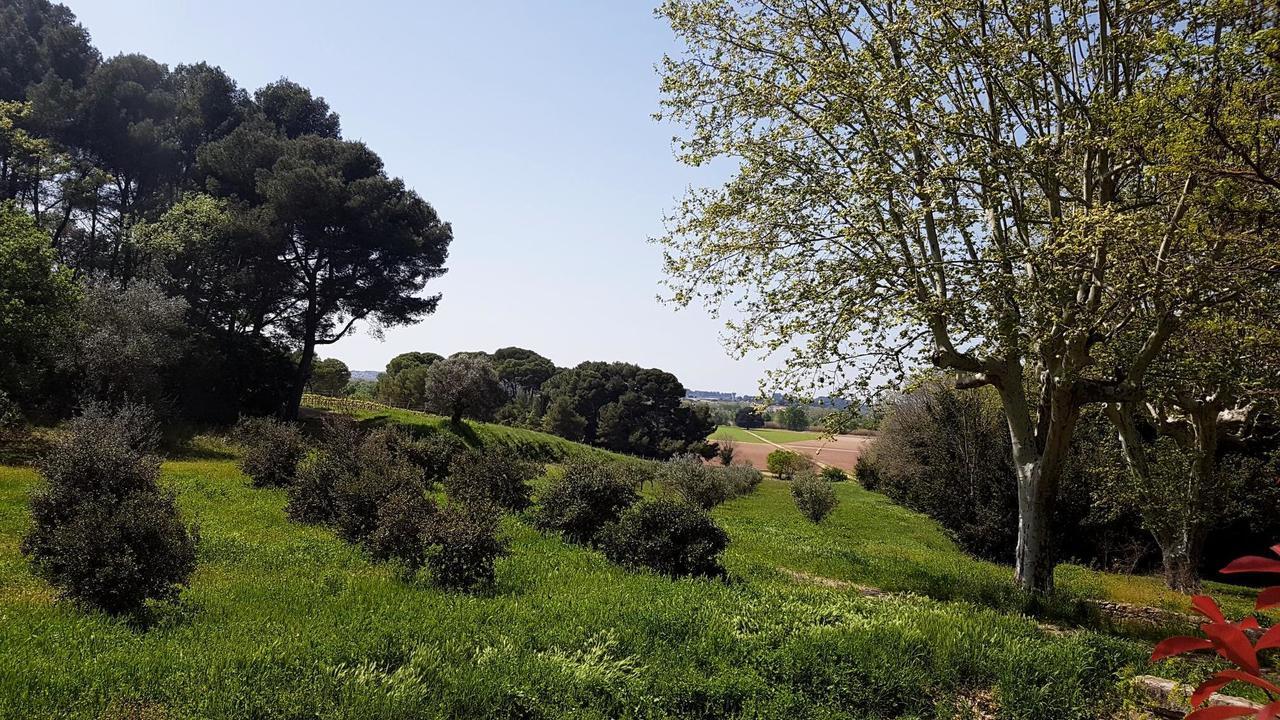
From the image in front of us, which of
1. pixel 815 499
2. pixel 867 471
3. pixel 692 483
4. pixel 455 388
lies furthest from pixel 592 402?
pixel 692 483

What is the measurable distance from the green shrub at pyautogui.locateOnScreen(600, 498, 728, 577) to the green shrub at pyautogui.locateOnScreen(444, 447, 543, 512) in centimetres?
546

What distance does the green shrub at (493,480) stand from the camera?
15.8m

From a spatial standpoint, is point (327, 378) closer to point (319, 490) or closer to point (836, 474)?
point (836, 474)

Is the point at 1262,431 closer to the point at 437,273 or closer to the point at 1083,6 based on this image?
the point at 1083,6

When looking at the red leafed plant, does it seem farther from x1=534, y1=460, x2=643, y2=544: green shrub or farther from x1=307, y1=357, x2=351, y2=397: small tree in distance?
x1=307, y1=357, x2=351, y2=397: small tree in distance

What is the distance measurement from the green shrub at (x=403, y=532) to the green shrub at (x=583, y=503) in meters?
3.42

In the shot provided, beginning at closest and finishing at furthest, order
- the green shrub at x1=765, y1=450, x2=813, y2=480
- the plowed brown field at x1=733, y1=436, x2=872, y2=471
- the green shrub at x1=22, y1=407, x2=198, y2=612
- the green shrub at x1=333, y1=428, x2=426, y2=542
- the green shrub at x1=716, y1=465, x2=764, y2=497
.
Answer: the green shrub at x1=22, y1=407, x2=198, y2=612
the green shrub at x1=333, y1=428, x2=426, y2=542
the green shrub at x1=716, y1=465, x2=764, y2=497
the green shrub at x1=765, y1=450, x2=813, y2=480
the plowed brown field at x1=733, y1=436, x2=872, y2=471

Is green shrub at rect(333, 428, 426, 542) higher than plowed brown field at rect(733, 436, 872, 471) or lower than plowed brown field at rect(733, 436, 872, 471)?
higher

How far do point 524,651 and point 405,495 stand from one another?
5.88m

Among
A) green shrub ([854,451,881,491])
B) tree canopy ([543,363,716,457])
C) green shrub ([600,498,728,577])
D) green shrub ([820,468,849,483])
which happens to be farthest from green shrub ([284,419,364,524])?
tree canopy ([543,363,716,457])

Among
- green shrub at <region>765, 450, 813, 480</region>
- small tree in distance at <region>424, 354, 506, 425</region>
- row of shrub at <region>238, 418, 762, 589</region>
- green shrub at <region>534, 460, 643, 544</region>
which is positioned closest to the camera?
row of shrub at <region>238, 418, 762, 589</region>

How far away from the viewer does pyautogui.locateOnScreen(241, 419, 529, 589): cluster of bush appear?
8.99 metres

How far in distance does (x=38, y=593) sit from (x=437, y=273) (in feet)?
111

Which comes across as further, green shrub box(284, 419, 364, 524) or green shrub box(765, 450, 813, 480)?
green shrub box(765, 450, 813, 480)
